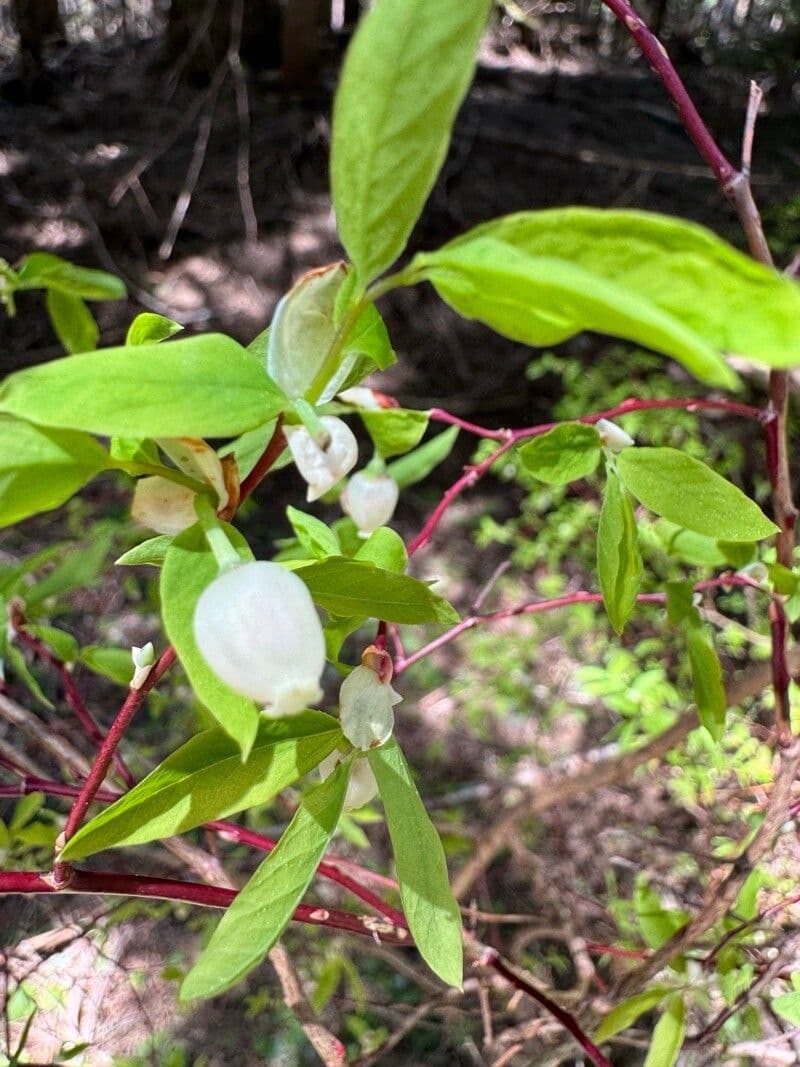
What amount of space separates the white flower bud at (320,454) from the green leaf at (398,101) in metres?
0.07

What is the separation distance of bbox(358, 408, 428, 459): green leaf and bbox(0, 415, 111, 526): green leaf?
200mm

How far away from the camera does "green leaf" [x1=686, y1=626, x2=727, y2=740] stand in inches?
17.9

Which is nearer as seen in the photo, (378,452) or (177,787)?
(177,787)

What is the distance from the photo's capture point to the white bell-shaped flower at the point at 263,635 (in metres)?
0.20

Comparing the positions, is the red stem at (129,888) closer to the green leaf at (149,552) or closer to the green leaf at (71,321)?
the green leaf at (149,552)

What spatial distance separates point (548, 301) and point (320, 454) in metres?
0.11

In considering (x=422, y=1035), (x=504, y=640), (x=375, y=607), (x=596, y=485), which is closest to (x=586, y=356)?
(x=596, y=485)

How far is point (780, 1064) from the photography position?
77 cm

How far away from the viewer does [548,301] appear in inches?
6.4

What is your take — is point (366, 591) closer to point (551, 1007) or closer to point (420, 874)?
point (420, 874)

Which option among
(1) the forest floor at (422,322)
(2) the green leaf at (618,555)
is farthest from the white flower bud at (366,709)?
(1) the forest floor at (422,322)

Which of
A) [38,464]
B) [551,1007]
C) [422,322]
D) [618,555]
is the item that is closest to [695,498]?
[618,555]

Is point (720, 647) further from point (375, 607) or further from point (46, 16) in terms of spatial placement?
point (46, 16)

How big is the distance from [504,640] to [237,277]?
4.49 ft
